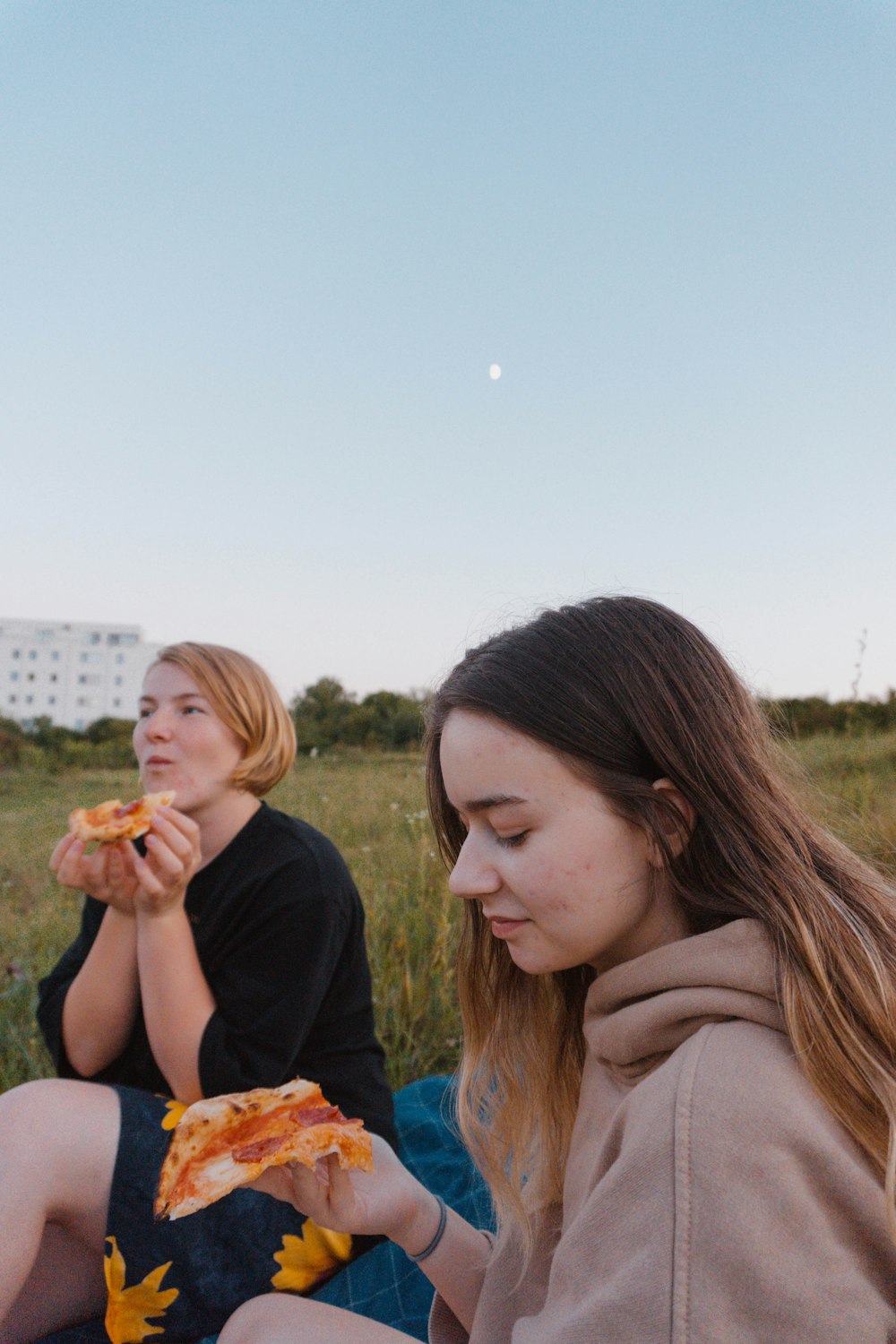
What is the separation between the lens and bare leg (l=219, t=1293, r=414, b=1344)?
5.31ft

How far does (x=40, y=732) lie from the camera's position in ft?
67.2

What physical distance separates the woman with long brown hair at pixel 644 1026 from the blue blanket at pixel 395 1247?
1.92ft

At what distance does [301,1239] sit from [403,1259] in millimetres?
315

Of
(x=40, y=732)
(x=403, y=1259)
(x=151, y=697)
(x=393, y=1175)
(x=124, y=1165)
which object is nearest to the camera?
(x=393, y=1175)

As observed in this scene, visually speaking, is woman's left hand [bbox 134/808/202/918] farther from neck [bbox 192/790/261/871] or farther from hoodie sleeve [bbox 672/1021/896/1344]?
hoodie sleeve [bbox 672/1021/896/1344]

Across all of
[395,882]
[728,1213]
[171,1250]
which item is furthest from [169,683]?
[728,1213]

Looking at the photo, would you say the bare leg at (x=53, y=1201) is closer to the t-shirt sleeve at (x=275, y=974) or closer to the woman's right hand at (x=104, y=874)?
the t-shirt sleeve at (x=275, y=974)

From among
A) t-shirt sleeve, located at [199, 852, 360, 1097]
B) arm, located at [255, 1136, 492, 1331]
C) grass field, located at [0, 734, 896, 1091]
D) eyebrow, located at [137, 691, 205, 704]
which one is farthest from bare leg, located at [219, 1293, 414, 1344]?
eyebrow, located at [137, 691, 205, 704]

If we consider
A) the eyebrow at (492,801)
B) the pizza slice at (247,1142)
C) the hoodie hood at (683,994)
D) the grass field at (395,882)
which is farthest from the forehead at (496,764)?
the pizza slice at (247,1142)

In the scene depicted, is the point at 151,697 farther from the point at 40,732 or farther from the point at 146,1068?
the point at 40,732

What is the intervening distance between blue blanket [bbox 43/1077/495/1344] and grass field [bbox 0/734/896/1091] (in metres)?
0.43

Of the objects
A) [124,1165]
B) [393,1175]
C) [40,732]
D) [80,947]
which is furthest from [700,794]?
[40,732]

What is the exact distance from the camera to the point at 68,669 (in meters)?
64.9

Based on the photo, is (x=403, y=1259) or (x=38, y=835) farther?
(x=38, y=835)
